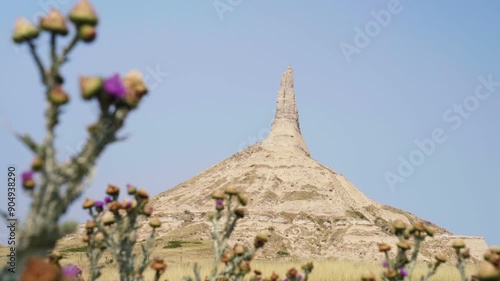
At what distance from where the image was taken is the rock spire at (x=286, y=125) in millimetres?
100875

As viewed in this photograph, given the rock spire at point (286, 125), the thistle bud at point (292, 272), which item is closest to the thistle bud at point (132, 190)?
the thistle bud at point (292, 272)

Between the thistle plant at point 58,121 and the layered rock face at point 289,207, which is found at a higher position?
the layered rock face at point 289,207

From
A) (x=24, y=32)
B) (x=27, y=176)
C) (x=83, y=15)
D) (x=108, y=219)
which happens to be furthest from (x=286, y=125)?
(x=83, y=15)

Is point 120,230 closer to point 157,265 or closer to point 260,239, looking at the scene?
point 157,265

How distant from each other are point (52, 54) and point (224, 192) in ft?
13.2

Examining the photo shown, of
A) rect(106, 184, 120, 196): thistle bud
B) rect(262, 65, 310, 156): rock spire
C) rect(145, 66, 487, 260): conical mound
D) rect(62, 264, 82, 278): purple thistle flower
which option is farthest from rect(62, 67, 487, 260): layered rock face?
rect(62, 264, 82, 278): purple thistle flower

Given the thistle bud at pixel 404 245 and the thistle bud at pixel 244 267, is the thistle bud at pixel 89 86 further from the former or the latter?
the thistle bud at pixel 404 245

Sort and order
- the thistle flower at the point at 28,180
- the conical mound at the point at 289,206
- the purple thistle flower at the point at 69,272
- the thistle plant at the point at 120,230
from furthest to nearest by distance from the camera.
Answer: the conical mound at the point at 289,206
the thistle plant at the point at 120,230
the purple thistle flower at the point at 69,272
the thistle flower at the point at 28,180

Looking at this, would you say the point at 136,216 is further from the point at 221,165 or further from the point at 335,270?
the point at 221,165

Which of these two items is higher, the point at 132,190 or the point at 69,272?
the point at 132,190

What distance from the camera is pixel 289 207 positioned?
262 feet

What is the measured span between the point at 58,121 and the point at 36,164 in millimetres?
317

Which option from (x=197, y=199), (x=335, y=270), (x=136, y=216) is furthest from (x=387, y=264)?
(x=197, y=199)

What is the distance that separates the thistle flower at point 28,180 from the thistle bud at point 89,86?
2.60 ft
